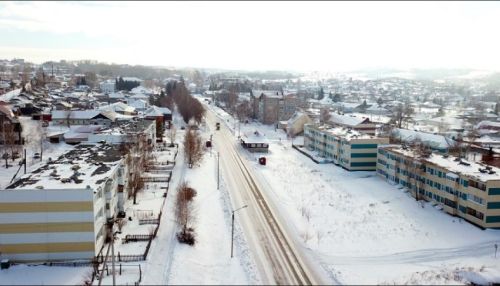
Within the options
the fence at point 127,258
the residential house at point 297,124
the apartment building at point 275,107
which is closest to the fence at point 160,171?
the fence at point 127,258

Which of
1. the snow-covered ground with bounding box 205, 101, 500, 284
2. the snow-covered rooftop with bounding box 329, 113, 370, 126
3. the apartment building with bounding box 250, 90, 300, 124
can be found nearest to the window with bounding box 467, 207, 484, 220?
the snow-covered ground with bounding box 205, 101, 500, 284

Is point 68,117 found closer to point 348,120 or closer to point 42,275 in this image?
point 348,120

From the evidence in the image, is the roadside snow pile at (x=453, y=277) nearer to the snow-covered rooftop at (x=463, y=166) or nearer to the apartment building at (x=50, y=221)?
the snow-covered rooftop at (x=463, y=166)

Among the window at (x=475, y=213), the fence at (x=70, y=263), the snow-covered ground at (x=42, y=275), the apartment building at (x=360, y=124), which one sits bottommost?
the snow-covered ground at (x=42, y=275)

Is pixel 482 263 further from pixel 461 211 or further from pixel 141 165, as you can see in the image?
pixel 141 165

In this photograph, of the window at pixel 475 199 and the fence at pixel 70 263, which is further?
the window at pixel 475 199

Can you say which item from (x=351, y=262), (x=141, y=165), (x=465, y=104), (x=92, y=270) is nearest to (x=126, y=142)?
(x=141, y=165)

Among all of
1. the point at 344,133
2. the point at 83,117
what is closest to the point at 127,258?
the point at 344,133
